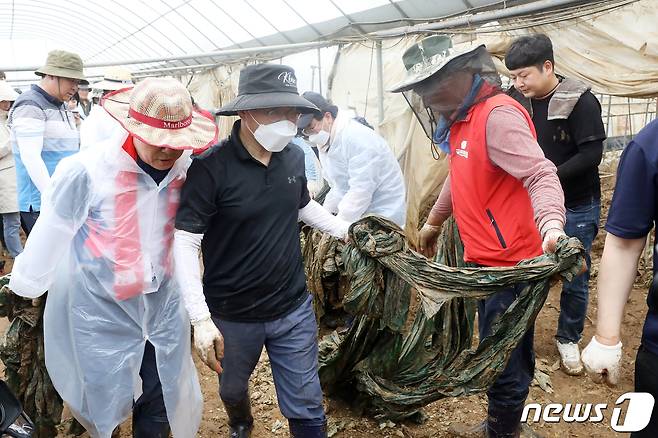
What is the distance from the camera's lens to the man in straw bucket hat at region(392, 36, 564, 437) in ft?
6.37

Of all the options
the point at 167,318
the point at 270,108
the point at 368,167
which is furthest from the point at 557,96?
the point at 167,318

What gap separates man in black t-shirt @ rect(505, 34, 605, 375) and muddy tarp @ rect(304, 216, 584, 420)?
2.66 feet

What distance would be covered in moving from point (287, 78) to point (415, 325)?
1.22m

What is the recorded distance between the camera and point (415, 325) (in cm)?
242

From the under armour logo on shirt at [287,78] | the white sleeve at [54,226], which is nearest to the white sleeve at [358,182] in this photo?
the under armour logo on shirt at [287,78]

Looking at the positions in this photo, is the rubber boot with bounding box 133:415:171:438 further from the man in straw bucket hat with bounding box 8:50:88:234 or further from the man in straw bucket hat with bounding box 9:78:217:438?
the man in straw bucket hat with bounding box 8:50:88:234

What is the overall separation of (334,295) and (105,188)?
2.12m

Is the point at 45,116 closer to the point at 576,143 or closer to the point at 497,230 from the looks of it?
the point at 497,230

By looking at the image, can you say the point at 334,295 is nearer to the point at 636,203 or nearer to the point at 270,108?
the point at 270,108

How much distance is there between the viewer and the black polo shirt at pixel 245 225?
1892mm

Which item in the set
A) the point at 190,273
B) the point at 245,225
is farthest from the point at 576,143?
the point at 190,273

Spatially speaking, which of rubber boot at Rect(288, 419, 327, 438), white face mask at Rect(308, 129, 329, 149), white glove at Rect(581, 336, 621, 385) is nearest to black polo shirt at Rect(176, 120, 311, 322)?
rubber boot at Rect(288, 419, 327, 438)

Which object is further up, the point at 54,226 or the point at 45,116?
the point at 45,116

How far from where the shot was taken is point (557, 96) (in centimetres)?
289
